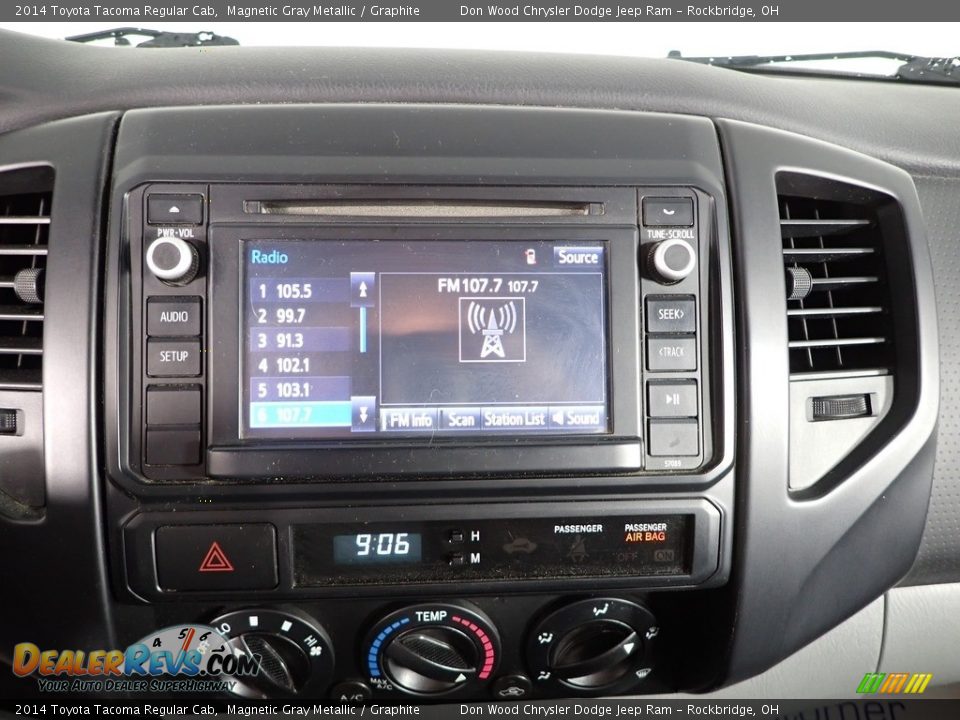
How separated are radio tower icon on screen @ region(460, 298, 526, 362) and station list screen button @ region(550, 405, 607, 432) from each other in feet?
0.34

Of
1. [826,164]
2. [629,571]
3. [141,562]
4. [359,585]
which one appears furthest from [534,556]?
[826,164]

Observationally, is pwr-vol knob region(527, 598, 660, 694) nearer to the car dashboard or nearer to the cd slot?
the car dashboard

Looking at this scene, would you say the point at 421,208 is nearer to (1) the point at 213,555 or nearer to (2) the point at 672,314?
(2) the point at 672,314

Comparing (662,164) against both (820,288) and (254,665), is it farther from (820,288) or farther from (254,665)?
(254,665)

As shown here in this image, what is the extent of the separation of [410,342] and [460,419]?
A: 0.14 m

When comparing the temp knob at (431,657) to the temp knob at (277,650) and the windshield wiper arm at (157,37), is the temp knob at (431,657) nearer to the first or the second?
the temp knob at (277,650)

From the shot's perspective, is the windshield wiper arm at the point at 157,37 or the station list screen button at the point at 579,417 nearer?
the station list screen button at the point at 579,417

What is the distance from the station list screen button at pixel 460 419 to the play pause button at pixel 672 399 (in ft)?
0.89


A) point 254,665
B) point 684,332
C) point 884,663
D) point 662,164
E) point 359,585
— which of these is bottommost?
point 884,663

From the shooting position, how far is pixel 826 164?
1260 mm

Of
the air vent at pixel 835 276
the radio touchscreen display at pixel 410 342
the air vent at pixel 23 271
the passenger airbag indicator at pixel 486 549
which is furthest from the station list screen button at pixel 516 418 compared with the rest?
the air vent at pixel 23 271

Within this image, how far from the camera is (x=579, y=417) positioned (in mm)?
1151

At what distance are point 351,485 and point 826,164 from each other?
95cm

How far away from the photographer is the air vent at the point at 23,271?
1.13m
